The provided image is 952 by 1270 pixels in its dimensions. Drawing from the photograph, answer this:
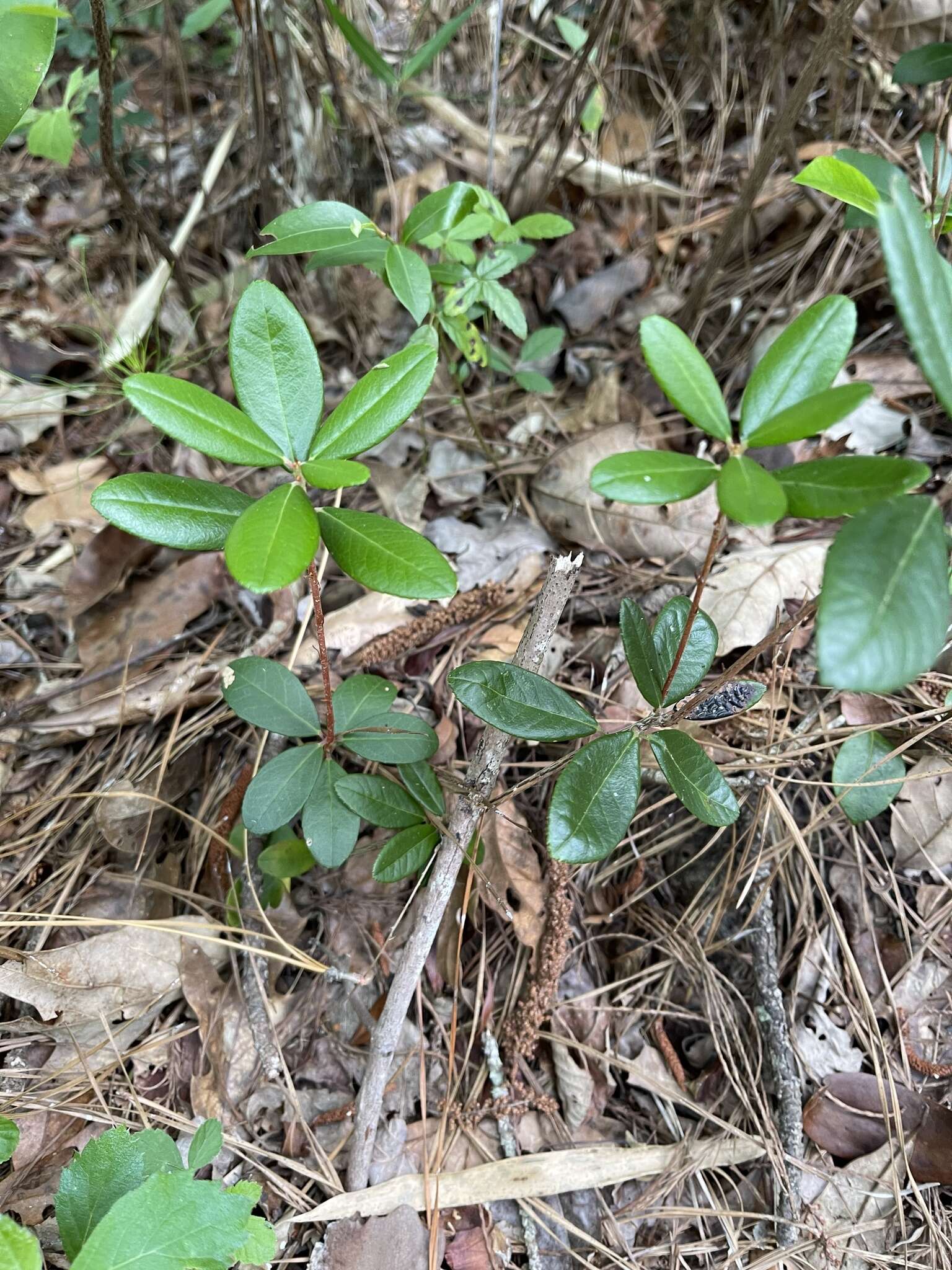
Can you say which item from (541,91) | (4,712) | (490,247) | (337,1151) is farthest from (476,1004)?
(541,91)

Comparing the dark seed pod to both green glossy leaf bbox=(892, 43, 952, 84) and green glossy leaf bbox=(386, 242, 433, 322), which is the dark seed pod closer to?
green glossy leaf bbox=(386, 242, 433, 322)

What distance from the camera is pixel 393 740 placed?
4.58 feet

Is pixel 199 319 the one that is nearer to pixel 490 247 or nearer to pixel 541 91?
pixel 490 247

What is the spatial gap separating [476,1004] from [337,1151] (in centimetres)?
35

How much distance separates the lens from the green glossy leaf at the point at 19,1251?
92 cm

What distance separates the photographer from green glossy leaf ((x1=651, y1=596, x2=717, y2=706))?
49.5 inches

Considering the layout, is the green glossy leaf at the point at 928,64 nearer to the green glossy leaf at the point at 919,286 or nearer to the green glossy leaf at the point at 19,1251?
the green glossy leaf at the point at 919,286

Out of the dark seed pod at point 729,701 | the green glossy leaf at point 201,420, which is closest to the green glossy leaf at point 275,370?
the green glossy leaf at point 201,420

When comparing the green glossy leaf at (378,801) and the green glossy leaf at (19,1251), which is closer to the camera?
the green glossy leaf at (19,1251)

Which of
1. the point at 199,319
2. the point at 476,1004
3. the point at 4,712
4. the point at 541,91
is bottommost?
the point at 476,1004

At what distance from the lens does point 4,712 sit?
5.91ft

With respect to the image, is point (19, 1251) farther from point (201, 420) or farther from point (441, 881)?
point (201, 420)

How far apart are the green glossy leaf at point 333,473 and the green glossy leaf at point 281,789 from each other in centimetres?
54

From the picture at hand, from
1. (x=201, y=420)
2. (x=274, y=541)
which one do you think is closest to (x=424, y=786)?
(x=274, y=541)
